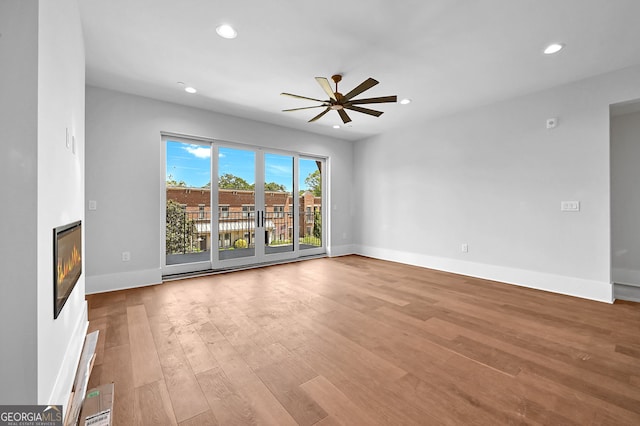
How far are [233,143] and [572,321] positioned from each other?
5.29 m

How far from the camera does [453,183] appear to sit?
15.5 feet

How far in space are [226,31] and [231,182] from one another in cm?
276

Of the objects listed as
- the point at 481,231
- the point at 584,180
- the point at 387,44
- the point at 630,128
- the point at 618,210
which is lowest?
the point at 481,231

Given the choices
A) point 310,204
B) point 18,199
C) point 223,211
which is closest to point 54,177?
point 18,199

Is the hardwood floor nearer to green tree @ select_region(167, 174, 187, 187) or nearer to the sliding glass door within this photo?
the sliding glass door

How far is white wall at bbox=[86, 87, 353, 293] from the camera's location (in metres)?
3.63

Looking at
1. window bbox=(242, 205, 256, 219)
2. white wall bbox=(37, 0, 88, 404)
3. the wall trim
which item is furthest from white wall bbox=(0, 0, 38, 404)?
window bbox=(242, 205, 256, 219)

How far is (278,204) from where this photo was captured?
5504mm

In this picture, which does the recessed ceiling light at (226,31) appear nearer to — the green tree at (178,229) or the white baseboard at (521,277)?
the green tree at (178,229)

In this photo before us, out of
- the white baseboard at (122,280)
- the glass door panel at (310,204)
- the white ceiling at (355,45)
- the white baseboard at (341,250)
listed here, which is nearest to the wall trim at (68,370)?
the white baseboard at (122,280)

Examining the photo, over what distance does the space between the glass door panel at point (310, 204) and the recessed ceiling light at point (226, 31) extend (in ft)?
11.1

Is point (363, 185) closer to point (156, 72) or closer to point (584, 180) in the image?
point (584, 180)

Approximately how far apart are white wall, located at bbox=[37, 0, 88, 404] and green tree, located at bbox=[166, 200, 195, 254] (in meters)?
2.40

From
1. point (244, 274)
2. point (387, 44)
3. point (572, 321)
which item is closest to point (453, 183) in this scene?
point (572, 321)
